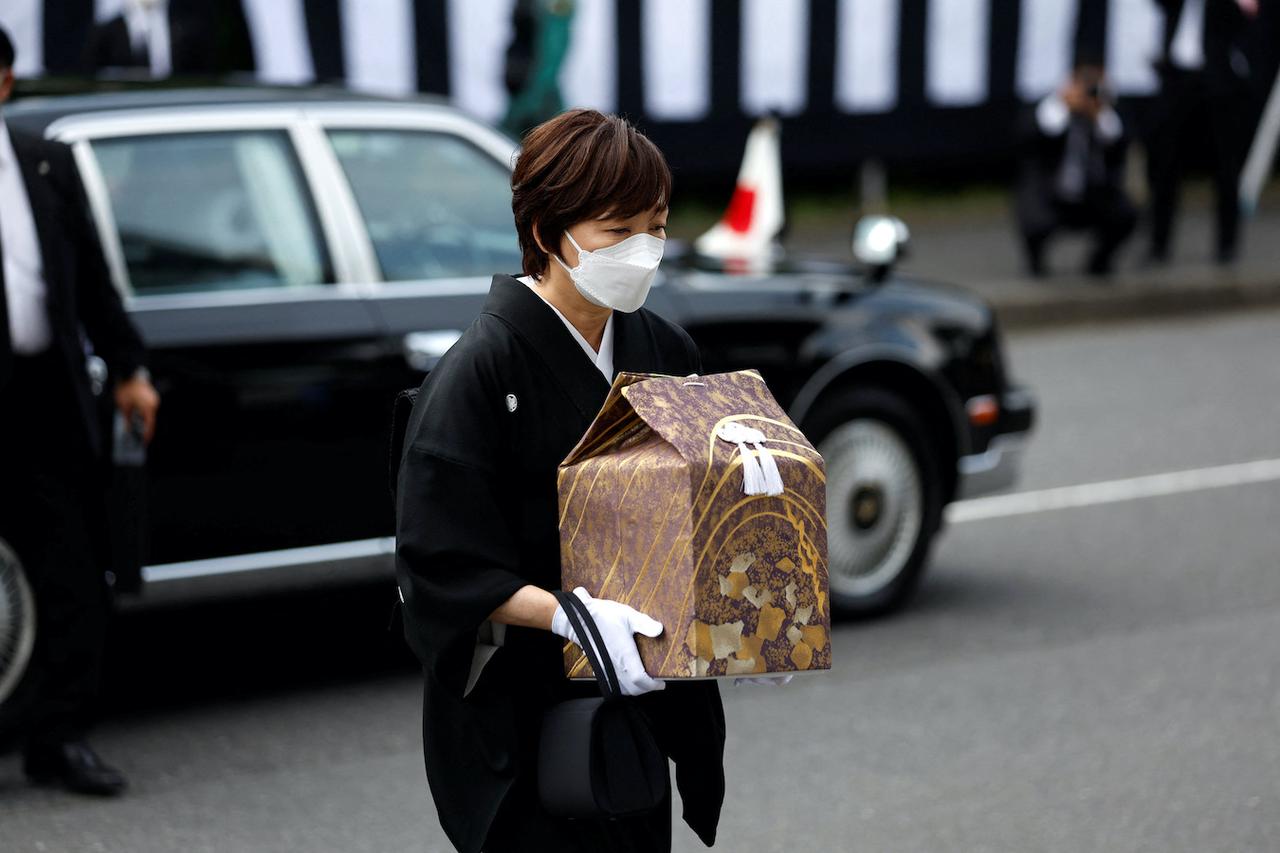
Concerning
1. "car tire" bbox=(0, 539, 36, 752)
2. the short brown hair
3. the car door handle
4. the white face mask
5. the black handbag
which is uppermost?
the short brown hair

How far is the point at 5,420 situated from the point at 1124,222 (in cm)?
998

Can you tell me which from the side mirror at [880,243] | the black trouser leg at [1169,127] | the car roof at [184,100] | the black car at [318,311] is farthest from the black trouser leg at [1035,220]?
the car roof at [184,100]

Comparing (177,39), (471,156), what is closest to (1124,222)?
(177,39)

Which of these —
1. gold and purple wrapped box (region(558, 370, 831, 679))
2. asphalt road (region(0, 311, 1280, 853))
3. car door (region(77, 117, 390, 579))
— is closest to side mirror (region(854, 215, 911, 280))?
asphalt road (region(0, 311, 1280, 853))

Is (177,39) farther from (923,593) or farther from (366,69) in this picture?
(923,593)

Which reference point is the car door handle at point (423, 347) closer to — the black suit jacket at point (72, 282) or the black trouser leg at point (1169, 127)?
the black suit jacket at point (72, 282)

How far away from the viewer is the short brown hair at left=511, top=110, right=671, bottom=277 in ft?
8.82

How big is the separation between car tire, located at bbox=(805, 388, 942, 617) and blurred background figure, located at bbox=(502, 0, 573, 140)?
6.89 meters

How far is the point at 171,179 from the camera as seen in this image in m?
5.34

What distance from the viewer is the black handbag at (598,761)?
2678 mm

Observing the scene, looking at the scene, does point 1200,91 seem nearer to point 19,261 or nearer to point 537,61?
point 537,61

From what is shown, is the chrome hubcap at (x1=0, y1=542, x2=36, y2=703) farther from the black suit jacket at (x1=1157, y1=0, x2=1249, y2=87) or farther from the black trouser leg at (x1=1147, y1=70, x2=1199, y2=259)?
the black suit jacket at (x1=1157, y1=0, x2=1249, y2=87)

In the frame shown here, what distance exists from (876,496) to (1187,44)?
8451 millimetres

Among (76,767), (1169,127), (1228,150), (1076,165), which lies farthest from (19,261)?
(1228,150)
